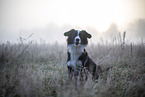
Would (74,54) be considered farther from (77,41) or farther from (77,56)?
(77,41)

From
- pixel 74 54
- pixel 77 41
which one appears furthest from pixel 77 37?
pixel 74 54

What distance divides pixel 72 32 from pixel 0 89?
2447 mm

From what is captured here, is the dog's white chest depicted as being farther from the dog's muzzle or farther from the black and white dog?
the dog's muzzle

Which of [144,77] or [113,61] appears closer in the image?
[144,77]

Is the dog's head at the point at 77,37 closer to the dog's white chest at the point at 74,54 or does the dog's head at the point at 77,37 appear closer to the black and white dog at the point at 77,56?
the black and white dog at the point at 77,56

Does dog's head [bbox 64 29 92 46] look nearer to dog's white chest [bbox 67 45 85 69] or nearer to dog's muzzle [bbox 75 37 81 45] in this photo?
dog's muzzle [bbox 75 37 81 45]

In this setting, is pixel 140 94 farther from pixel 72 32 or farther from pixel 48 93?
pixel 72 32

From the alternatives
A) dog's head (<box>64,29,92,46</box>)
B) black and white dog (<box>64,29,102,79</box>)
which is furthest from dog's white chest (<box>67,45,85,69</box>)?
dog's head (<box>64,29,92,46</box>)

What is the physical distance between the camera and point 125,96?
2.07m

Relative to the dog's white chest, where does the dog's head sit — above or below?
above

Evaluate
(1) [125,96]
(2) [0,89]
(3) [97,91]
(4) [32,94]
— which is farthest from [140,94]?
(2) [0,89]

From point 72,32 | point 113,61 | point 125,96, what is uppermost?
point 72,32

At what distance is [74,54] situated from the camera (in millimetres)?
3037

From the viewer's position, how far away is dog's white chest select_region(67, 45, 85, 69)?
294 cm
